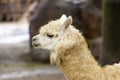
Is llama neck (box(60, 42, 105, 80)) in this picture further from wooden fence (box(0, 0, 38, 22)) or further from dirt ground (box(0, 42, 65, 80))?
wooden fence (box(0, 0, 38, 22))

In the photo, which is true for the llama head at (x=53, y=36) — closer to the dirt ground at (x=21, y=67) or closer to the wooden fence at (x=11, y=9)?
the dirt ground at (x=21, y=67)

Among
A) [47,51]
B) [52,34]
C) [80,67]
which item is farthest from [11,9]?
[80,67]

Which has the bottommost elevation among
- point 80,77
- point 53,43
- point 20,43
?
point 20,43

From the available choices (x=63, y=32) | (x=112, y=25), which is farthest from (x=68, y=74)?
(x=112, y=25)

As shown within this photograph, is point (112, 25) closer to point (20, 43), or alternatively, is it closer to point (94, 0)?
point (94, 0)

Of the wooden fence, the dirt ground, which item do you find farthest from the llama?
the wooden fence

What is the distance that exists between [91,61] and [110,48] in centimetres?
453

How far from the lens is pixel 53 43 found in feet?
14.0

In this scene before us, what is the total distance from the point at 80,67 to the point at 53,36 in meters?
0.42

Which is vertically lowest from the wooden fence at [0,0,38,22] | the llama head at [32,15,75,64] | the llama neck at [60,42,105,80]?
the wooden fence at [0,0,38,22]

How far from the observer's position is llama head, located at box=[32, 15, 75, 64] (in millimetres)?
4219

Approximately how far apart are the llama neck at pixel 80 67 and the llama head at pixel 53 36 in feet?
0.52

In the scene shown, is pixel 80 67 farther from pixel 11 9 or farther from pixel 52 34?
pixel 11 9

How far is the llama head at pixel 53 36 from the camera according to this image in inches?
166
